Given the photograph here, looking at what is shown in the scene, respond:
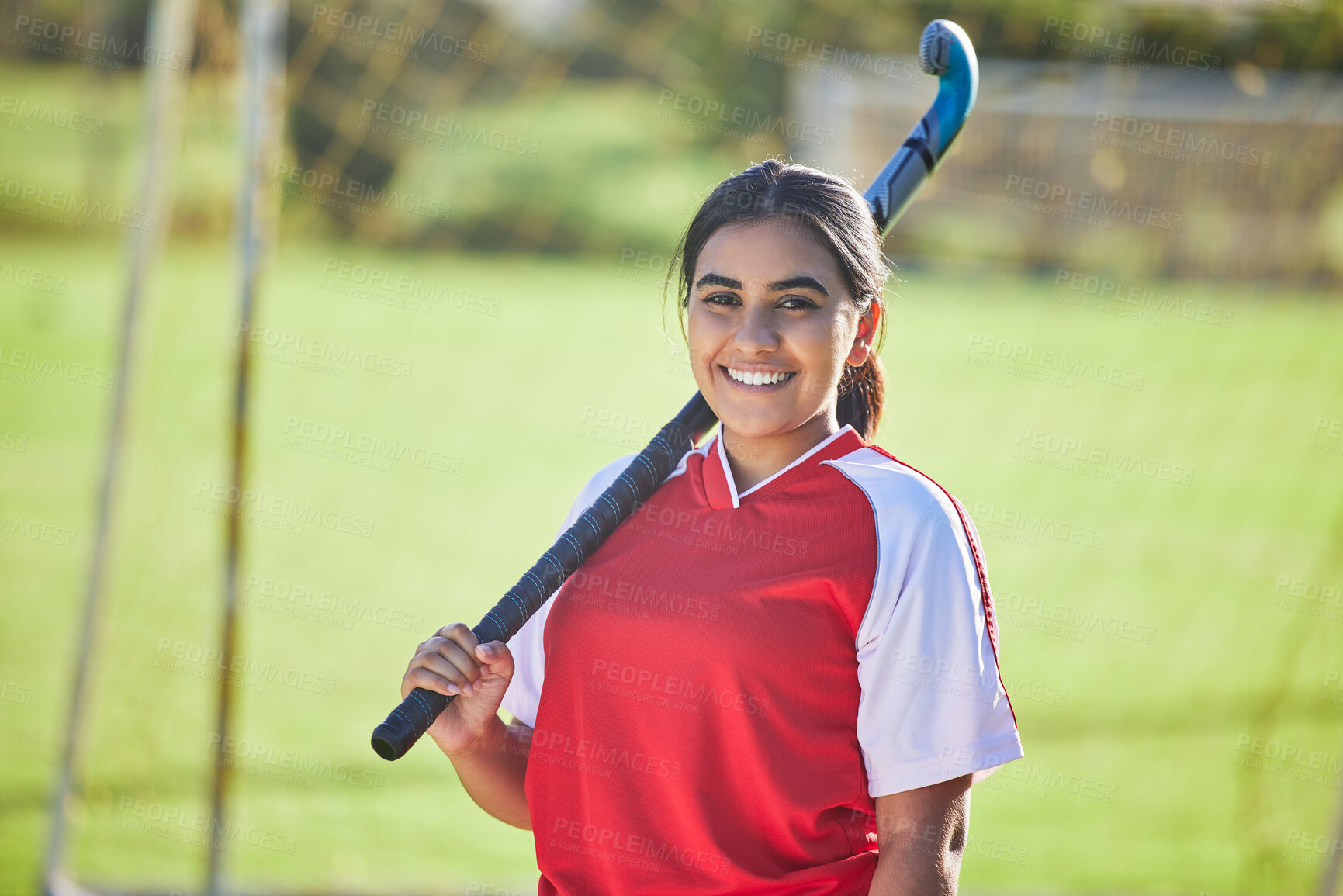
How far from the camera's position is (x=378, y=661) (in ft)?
23.0

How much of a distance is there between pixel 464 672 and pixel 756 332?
1.94 feet

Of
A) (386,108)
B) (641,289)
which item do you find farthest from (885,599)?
(641,289)

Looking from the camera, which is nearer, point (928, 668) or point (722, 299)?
point (928, 668)

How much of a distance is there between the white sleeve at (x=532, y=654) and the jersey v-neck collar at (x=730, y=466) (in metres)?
0.15

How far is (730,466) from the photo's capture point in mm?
1680

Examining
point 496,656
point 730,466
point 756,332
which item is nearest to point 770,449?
point 730,466

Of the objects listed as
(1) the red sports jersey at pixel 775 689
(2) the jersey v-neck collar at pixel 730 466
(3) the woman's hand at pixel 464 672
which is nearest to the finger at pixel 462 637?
(3) the woman's hand at pixel 464 672

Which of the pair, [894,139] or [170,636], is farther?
[894,139]

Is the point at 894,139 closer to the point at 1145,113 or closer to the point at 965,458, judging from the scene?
the point at 1145,113

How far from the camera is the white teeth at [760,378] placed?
5.24 ft

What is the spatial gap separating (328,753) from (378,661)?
4.30 feet

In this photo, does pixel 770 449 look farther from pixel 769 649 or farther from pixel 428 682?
pixel 428 682

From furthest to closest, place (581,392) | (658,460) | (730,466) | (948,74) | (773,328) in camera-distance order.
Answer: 1. (581,392)
2. (948,74)
3. (658,460)
4. (730,466)
5. (773,328)

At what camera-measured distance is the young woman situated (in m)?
1.40
